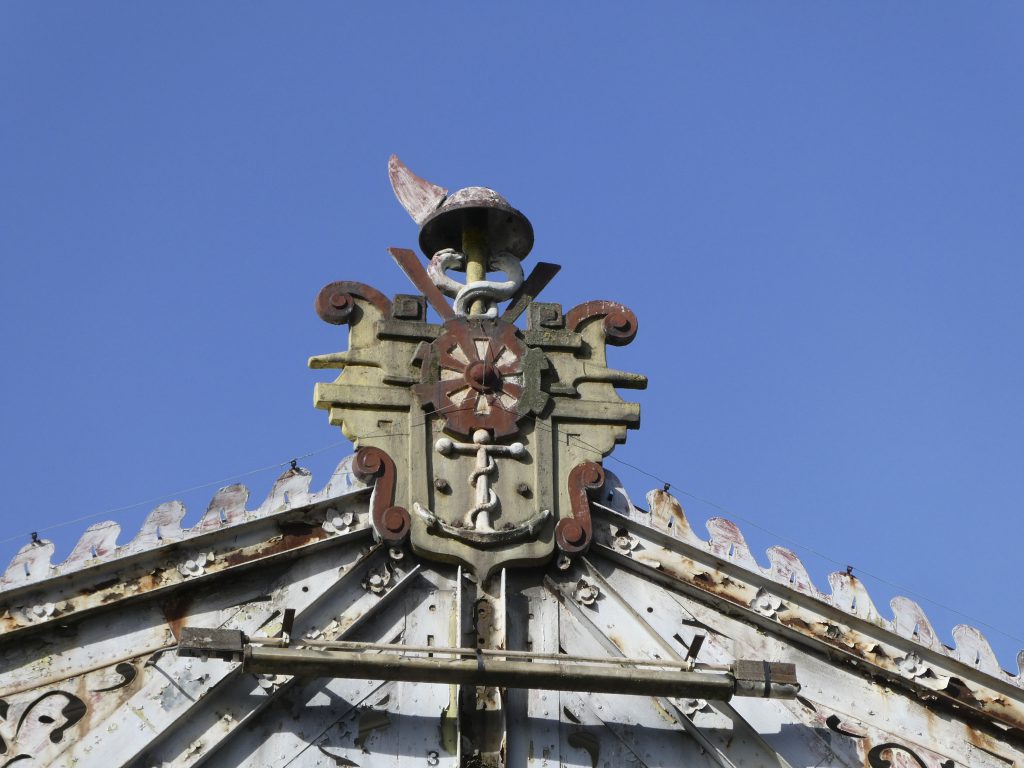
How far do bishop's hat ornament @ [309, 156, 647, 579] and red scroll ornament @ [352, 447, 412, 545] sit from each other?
0.01 m

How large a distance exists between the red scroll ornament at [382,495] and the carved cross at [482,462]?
0.48 m

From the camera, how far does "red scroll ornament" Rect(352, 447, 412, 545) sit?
15.6 meters

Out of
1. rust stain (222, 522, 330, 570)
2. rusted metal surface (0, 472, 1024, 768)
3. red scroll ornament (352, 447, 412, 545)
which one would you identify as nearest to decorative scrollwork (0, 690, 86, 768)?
rusted metal surface (0, 472, 1024, 768)

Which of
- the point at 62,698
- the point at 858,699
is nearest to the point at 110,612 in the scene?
the point at 62,698

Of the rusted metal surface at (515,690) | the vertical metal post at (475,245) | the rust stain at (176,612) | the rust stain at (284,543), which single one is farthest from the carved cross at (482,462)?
the rust stain at (176,612)

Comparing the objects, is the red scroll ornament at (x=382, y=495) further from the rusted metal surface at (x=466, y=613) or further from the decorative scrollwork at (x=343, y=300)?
the decorative scrollwork at (x=343, y=300)

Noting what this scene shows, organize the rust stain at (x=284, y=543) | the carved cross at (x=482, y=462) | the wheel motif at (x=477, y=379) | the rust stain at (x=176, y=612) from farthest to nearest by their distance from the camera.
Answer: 1. the wheel motif at (x=477, y=379)
2. the carved cross at (x=482, y=462)
3. the rust stain at (x=284, y=543)
4. the rust stain at (x=176, y=612)

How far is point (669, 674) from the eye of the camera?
14586 mm

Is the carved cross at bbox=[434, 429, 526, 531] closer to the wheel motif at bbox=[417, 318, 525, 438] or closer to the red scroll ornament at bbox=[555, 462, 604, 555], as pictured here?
the wheel motif at bbox=[417, 318, 525, 438]

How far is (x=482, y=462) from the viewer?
16.0m

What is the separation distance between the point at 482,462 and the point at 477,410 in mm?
515

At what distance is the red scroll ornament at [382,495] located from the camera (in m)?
15.6

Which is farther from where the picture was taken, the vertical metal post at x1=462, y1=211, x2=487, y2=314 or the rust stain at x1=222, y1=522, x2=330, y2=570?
the vertical metal post at x1=462, y1=211, x2=487, y2=314

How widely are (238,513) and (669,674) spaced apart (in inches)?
141
